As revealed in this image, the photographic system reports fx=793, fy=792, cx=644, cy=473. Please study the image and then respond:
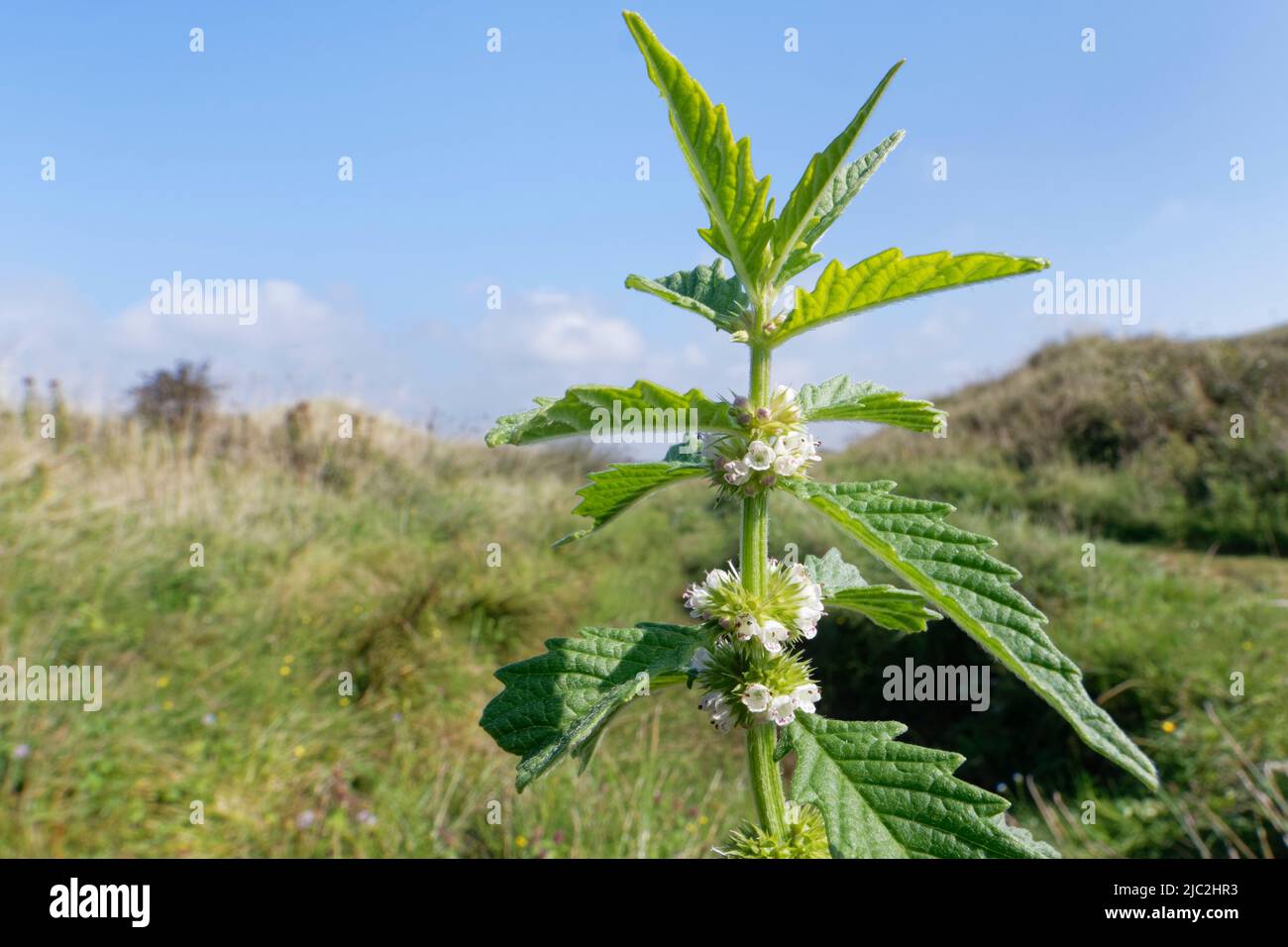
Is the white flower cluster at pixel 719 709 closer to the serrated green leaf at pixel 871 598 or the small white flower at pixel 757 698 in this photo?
the small white flower at pixel 757 698

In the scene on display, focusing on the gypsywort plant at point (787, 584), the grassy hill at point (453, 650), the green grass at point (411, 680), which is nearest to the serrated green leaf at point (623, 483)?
the gypsywort plant at point (787, 584)

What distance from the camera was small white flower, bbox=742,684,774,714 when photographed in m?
0.63

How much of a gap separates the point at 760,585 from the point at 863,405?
0.56 ft

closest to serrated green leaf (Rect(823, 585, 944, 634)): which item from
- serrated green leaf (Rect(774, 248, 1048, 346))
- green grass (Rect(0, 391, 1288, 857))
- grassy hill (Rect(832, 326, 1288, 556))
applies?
serrated green leaf (Rect(774, 248, 1048, 346))

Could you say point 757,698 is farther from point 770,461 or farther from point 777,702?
point 770,461

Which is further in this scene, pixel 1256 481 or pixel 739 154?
pixel 1256 481

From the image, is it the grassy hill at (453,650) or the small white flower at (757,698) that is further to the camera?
the grassy hill at (453,650)

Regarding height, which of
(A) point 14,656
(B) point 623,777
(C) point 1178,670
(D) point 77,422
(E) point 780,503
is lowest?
(B) point 623,777

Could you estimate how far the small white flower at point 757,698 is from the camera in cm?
63

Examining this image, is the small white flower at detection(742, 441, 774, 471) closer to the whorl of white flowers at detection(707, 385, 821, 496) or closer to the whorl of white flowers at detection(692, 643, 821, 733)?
the whorl of white flowers at detection(707, 385, 821, 496)

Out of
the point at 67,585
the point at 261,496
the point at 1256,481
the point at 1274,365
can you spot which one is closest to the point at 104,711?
the point at 67,585

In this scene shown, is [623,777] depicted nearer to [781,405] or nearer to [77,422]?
[781,405]

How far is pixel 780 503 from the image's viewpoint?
27.9ft

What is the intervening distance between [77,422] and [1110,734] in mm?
9893
